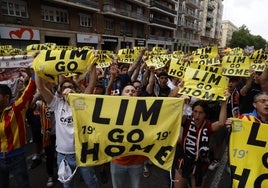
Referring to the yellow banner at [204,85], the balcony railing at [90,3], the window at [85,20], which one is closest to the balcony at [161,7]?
the balcony railing at [90,3]

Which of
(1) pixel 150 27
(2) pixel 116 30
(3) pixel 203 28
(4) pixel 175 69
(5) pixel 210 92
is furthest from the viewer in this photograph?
(3) pixel 203 28

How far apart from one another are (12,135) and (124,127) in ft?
4.91

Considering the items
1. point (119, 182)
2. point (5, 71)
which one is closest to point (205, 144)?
Answer: point (119, 182)

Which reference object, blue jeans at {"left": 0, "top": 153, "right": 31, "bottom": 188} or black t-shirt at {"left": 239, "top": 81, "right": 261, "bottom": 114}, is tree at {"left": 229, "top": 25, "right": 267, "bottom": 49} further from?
blue jeans at {"left": 0, "top": 153, "right": 31, "bottom": 188}

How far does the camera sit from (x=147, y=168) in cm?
494

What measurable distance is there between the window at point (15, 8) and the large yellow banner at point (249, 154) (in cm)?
2057

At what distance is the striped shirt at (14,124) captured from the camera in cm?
320

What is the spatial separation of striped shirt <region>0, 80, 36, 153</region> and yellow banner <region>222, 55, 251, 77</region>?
453 cm

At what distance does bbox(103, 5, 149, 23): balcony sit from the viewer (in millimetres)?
29766

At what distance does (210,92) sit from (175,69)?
1.88 m

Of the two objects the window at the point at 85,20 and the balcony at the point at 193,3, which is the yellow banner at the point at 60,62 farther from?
the balcony at the point at 193,3

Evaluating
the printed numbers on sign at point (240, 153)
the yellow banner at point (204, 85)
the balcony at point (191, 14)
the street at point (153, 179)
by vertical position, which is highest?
the balcony at point (191, 14)

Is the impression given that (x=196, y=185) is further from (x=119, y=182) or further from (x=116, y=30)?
(x=116, y=30)

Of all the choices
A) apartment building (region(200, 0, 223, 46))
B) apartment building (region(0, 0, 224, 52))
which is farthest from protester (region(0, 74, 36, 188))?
apartment building (region(200, 0, 223, 46))
